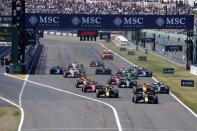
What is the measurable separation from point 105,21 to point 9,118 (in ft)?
115

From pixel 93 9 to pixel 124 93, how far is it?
44935 mm

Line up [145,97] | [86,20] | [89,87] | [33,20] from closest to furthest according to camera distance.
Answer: [145,97] < [89,87] < [33,20] < [86,20]

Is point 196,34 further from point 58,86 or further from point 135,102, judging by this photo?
point 135,102

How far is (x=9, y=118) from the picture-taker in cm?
3962

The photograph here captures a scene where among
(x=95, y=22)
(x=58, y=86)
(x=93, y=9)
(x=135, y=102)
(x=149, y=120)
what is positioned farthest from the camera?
(x=93, y=9)

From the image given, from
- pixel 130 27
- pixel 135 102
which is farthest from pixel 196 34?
pixel 135 102

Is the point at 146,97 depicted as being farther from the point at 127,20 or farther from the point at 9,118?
the point at 127,20

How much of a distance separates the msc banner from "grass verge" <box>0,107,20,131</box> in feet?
96.3

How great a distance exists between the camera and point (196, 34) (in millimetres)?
77000

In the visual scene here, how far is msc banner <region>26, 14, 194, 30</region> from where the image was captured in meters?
72.6

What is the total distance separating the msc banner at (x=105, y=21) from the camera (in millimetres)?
72562

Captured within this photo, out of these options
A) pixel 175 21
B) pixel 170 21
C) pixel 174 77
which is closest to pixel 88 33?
pixel 170 21

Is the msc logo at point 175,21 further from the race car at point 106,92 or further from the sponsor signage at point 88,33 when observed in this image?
the race car at point 106,92

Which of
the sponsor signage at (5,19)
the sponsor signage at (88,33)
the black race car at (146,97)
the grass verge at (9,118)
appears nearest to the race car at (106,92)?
the black race car at (146,97)
